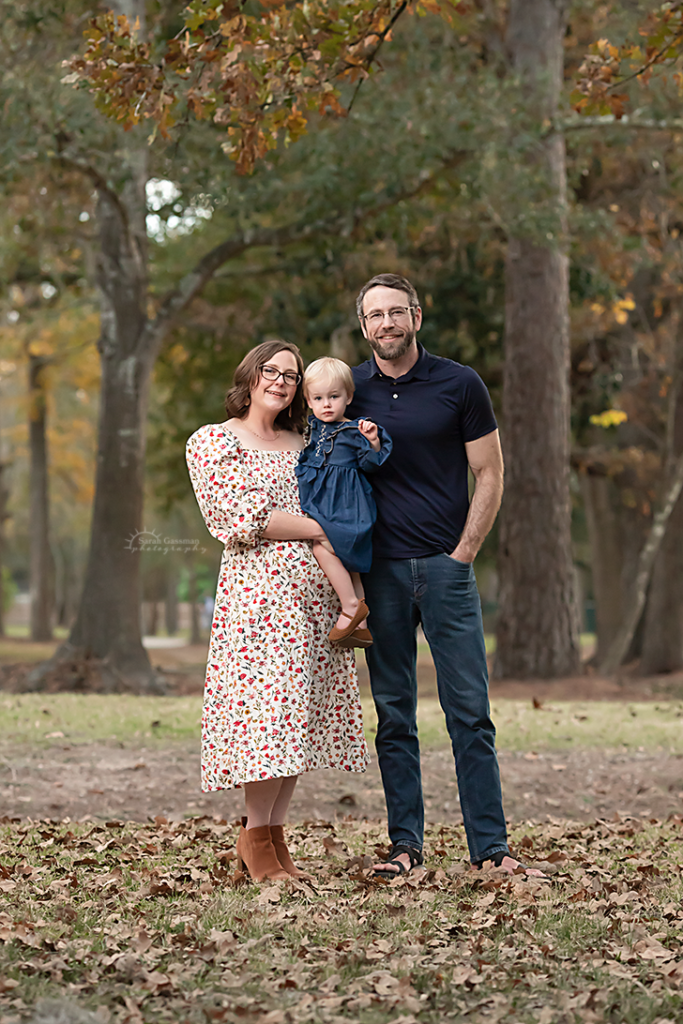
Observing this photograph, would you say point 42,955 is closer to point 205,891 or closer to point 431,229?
point 205,891

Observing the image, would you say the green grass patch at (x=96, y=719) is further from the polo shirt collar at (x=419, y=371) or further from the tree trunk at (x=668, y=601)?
the tree trunk at (x=668, y=601)

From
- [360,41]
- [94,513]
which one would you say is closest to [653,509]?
[94,513]

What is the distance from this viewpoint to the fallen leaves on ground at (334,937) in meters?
3.33

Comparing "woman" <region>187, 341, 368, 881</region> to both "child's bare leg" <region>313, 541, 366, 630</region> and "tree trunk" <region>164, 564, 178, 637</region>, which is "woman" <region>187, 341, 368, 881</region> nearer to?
"child's bare leg" <region>313, 541, 366, 630</region>

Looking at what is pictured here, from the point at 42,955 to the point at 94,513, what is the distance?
34.4 ft

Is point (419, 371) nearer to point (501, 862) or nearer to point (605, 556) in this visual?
point (501, 862)

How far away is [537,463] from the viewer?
14.5m

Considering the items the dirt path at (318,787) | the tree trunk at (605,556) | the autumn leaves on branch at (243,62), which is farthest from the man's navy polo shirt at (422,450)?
the tree trunk at (605,556)

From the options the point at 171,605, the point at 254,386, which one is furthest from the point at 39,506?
the point at 254,386

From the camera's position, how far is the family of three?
4680mm

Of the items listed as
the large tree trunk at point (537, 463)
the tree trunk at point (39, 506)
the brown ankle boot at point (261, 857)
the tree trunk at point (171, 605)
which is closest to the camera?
the brown ankle boot at point (261, 857)

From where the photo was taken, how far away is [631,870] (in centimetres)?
533

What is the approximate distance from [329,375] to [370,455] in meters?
0.37

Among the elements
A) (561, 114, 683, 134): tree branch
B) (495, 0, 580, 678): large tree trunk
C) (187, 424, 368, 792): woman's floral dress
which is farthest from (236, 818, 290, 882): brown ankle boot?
(561, 114, 683, 134): tree branch
